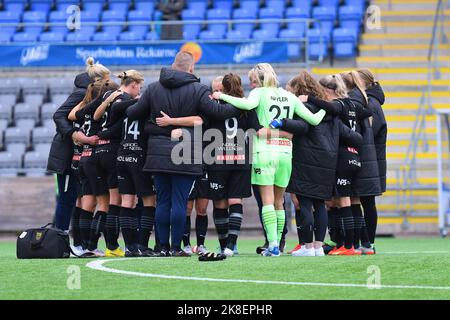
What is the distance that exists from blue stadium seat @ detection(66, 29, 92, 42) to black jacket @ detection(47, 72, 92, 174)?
405 inches

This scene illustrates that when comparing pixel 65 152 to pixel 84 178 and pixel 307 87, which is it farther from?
pixel 307 87

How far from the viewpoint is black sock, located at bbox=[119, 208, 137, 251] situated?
32.8 ft

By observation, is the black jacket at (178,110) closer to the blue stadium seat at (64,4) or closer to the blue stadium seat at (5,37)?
the blue stadium seat at (5,37)

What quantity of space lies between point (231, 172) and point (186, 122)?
834 mm

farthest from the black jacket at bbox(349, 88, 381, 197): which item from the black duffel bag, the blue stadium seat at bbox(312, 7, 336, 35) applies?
the blue stadium seat at bbox(312, 7, 336, 35)

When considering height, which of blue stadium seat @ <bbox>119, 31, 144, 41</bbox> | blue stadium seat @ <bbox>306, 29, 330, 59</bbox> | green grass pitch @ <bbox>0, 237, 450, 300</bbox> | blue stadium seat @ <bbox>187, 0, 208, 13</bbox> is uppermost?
blue stadium seat @ <bbox>187, 0, 208, 13</bbox>

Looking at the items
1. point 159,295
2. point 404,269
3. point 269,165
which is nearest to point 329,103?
point 269,165

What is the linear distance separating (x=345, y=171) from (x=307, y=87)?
2.98ft

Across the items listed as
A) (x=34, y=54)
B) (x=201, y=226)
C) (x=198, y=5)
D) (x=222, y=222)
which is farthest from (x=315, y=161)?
(x=198, y=5)

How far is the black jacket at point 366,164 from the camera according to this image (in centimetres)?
1038

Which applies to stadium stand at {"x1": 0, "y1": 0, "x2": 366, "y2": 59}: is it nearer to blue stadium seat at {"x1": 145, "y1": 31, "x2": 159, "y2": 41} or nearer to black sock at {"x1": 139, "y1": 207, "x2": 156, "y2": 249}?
blue stadium seat at {"x1": 145, "y1": 31, "x2": 159, "y2": 41}

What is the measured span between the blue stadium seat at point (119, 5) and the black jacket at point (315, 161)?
14538 mm

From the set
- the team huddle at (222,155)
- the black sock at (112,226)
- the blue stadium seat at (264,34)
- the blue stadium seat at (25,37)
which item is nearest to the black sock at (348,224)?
the team huddle at (222,155)

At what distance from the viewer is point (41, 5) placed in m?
24.4
